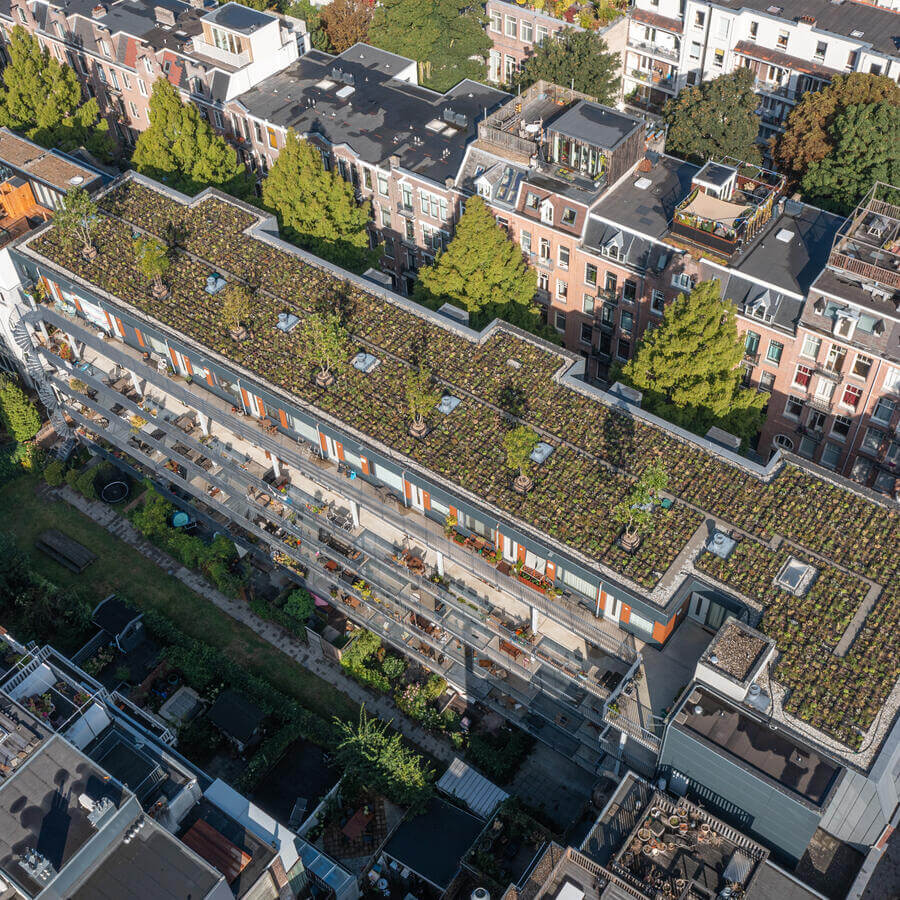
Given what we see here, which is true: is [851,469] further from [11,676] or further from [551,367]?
[11,676]

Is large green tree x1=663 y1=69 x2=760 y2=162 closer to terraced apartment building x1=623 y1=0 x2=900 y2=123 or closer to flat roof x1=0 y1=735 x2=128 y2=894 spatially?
terraced apartment building x1=623 y1=0 x2=900 y2=123

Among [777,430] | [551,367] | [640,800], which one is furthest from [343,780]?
[777,430]

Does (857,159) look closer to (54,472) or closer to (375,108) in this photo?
(375,108)

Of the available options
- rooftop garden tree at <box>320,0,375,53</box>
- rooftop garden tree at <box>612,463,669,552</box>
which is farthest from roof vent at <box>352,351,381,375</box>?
rooftop garden tree at <box>320,0,375,53</box>

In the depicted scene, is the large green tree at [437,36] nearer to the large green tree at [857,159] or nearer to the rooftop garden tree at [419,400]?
the large green tree at [857,159]

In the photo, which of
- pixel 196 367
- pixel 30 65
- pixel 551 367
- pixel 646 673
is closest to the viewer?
pixel 646 673

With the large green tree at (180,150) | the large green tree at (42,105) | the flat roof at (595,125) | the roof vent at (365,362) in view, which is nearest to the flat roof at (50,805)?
the roof vent at (365,362)

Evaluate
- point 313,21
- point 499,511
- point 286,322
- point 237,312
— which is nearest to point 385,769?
point 499,511
